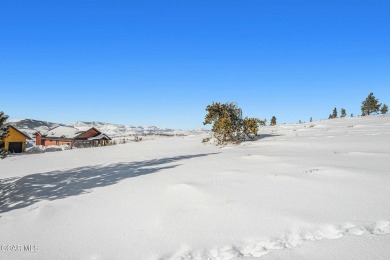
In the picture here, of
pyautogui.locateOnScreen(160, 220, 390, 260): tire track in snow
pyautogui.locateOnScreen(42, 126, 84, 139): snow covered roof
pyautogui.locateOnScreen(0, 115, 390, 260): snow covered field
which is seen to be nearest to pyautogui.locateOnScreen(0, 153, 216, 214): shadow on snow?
pyautogui.locateOnScreen(0, 115, 390, 260): snow covered field

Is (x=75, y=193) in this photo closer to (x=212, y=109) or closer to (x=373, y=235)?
(x=373, y=235)

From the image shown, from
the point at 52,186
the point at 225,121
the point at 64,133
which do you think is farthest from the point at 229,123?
the point at 64,133

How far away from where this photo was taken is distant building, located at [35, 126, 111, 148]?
4172 centimetres

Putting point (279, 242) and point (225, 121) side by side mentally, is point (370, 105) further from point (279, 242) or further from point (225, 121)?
point (279, 242)

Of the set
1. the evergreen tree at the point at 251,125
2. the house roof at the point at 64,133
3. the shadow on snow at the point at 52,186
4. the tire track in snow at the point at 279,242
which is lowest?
the tire track in snow at the point at 279,242

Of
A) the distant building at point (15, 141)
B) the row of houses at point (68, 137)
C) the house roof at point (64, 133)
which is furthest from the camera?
the house roof at point (64, 133)

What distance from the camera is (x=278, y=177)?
5938mm

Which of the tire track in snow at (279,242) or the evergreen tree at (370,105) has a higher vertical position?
the evergreen tree at (370,105)

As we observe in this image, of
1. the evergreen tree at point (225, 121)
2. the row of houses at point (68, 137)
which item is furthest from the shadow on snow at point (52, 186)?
the row of houses at point (68, 137)

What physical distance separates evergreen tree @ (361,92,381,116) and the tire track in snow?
56.3 meters

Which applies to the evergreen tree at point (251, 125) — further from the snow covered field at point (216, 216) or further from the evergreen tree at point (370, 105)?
the evergreen tree at point (370, 105)

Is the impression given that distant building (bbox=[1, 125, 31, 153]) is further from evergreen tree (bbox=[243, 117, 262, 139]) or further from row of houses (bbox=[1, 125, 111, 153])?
evergreen tree (bbox=[243, 117, 262, 139])

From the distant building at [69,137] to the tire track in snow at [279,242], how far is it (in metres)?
40.9

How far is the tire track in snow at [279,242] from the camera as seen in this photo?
122 inches
